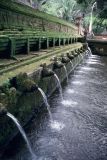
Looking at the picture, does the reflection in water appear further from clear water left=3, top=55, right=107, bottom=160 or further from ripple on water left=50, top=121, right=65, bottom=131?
ripple on water left=50, top=121, right=65, bottom=131

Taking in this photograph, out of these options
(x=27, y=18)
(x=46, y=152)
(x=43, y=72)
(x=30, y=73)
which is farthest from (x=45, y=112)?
(x=27, y=18)

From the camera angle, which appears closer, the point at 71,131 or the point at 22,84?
the point at 22,84

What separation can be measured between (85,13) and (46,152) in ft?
177

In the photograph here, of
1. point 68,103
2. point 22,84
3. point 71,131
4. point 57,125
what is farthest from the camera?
point 68,103

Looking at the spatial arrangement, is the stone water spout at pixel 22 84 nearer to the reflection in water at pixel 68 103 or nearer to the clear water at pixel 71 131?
the clear water at pixel 71 131

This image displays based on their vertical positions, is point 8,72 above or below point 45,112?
above

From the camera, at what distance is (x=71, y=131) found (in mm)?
6691

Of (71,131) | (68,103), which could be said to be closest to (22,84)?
(71,131)

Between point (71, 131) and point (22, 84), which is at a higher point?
point (22, 84)

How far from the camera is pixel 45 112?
25.4ft

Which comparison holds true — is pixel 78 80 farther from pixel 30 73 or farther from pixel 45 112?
pixel 30 73

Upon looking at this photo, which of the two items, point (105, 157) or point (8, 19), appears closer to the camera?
point (105, 157)

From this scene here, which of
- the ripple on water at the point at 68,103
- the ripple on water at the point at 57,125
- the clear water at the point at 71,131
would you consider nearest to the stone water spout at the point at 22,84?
the clear water at the point at 71,131

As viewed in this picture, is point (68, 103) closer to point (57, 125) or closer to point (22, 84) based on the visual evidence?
point (57, 125)
